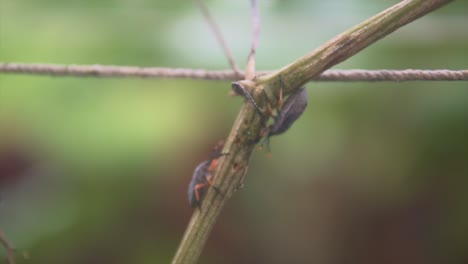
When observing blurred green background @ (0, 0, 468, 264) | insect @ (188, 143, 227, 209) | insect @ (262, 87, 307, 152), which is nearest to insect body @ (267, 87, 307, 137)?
insect @ (262, 87, 307, 152)

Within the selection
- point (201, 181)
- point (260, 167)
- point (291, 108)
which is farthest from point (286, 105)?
point (260, 167)

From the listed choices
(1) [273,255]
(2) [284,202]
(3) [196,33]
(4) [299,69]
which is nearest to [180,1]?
(3) [196,33]

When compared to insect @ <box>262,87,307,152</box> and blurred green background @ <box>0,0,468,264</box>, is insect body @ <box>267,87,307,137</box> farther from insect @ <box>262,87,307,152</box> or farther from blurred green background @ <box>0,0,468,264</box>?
blurred green background @ <box>0,0,468,264</box>

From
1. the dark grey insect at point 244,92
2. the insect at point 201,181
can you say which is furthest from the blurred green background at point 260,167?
the dark grey insect at point 244,92

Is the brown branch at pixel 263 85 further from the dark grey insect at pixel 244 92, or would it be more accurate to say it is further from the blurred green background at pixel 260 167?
the blurred green background at pixel 260 167

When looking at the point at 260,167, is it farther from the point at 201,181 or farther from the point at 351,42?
the point at 351,42
